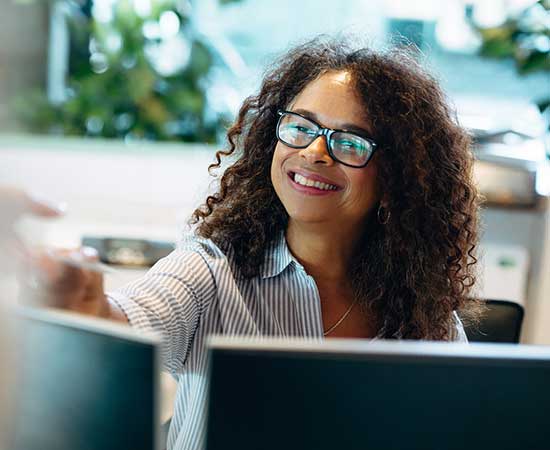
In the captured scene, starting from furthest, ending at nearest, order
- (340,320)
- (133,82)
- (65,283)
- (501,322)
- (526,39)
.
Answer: (133,82), (526,39), (501,322), (340,320), (65,283)

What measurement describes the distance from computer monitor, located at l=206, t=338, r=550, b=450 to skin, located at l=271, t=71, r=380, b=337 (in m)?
0.62

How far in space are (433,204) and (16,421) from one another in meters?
0.90

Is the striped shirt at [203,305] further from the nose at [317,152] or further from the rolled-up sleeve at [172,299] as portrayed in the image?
the nose at [317,152]

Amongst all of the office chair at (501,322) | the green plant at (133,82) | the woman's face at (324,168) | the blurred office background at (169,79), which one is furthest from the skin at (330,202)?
the green plant at (133,82)

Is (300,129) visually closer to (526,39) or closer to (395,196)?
(395,196)

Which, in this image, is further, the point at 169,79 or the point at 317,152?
the point at 169,79

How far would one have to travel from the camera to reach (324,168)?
4.63ft

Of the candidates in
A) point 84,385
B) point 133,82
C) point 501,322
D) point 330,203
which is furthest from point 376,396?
point 133,82

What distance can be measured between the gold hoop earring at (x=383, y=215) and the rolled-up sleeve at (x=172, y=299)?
34cm

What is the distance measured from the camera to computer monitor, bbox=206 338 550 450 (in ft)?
2.59

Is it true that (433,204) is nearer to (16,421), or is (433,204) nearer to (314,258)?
(314,258)

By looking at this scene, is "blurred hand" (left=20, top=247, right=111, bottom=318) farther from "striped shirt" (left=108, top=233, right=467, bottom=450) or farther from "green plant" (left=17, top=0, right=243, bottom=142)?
"green plant" (left=17, top=0, right=243, bottom=142)

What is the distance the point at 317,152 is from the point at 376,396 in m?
0.65

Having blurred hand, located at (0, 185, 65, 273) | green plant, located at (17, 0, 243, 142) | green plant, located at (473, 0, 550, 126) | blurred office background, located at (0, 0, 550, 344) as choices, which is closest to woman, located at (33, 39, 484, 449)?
blurred hand, located at (0, 185, 65, 273)
